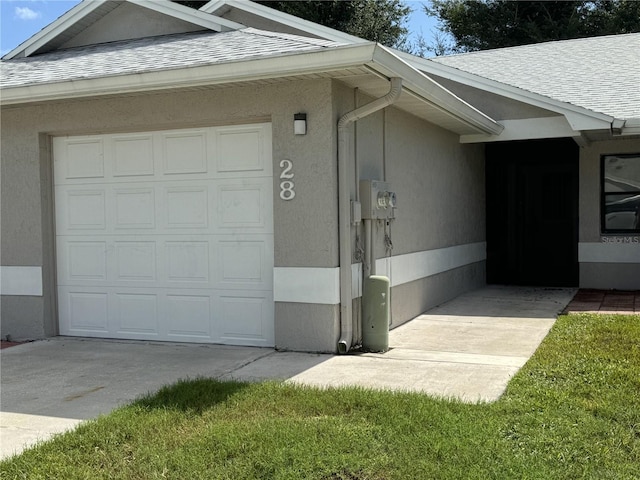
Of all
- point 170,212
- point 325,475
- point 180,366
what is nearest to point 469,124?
point 170,212

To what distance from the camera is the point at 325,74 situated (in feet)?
22.0

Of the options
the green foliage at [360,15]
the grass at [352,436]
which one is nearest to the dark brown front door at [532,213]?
the grass at [352,436]

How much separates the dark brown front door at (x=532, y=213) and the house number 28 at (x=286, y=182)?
24.7ft

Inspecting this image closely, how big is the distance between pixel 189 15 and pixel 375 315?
15.0ft

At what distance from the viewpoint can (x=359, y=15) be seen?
2497 cm

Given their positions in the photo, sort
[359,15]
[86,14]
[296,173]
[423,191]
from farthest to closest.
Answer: [359,15] → [423,191] → [86,14] → [296,173]

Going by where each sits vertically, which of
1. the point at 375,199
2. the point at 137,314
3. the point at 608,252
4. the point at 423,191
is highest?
the point at 423,191

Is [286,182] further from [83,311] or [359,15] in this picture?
[359,15]

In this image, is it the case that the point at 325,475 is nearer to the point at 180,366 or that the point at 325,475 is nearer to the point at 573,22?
the point at 180,366

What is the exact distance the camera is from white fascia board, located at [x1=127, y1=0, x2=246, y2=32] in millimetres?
8641

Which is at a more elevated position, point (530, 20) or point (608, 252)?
point (530, 20)

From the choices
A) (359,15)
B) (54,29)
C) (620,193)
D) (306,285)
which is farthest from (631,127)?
(359,15)

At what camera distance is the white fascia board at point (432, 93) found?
636 cm

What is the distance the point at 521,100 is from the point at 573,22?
50.5 feet
